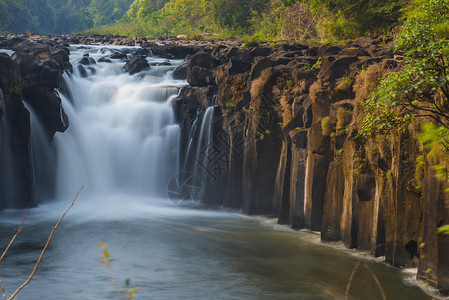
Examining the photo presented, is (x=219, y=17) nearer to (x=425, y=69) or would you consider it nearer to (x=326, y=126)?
(x=326, y=126)

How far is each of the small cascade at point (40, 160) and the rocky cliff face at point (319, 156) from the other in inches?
213

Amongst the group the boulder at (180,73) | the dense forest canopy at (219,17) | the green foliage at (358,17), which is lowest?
the boulder at (180,73)

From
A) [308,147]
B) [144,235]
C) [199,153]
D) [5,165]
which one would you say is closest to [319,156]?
[308,147]

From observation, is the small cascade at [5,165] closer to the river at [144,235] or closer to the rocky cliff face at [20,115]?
the rocky cliff face at [20,115]

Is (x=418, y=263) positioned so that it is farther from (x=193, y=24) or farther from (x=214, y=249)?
(x=193, y=24)

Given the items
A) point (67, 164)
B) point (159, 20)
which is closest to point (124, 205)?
point (67, 164)

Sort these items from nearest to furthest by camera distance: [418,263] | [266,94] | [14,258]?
[418,263] → [14,258] → [266,94]

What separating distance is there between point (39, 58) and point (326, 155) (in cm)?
1237

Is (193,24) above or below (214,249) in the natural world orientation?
above

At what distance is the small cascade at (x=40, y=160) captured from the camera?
19120 mm

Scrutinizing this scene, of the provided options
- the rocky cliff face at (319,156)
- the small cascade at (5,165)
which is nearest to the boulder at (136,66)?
the rocky cliff face at (319,156)

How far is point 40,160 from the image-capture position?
1966cm

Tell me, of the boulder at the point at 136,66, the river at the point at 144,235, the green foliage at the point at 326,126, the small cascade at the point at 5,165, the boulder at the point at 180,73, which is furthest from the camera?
the boulder at the point at 136,66

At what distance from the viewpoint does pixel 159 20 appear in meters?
79.4
